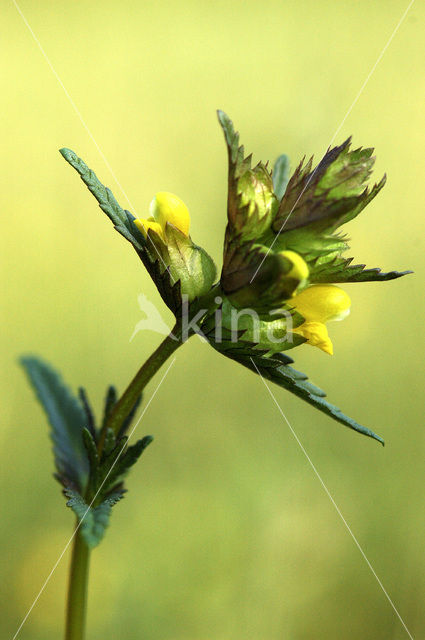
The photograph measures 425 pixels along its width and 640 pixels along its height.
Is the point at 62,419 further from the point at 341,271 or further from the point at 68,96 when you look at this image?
the point at 68,96

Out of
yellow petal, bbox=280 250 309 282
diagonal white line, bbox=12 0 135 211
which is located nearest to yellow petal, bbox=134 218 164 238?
yellow petal, bbox=280 250 309 282

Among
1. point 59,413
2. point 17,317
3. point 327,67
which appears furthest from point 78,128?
point 59,413

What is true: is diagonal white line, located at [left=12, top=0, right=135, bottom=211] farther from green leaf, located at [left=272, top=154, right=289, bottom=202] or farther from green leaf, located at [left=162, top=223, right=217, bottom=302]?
green leaf, located at [left=162, top=223, right=217, bottom=302]

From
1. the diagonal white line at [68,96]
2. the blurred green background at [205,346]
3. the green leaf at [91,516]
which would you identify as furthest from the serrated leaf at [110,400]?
the diagonal white line at [68,96]

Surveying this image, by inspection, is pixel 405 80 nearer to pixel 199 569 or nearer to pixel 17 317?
pixel 17 317

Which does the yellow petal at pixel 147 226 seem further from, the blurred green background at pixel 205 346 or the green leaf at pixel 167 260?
the blurred green background at pixel 205 346
